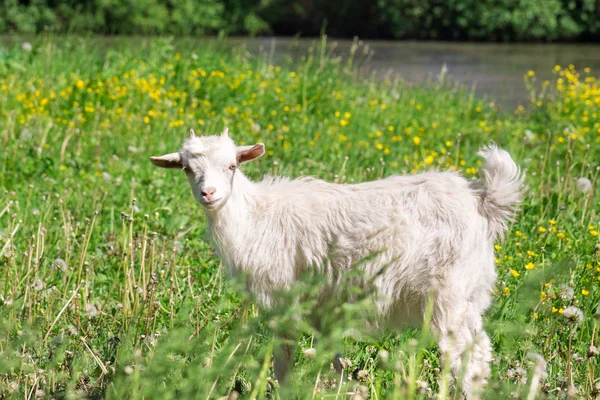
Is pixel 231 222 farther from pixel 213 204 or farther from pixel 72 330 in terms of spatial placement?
pixel 72 330

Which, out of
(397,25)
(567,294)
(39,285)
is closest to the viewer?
(567,294)

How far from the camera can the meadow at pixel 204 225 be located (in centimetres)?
265

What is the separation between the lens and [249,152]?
143 inches

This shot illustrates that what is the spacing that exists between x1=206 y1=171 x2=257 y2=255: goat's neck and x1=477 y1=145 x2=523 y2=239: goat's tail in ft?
3.42

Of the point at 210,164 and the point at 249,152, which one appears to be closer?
the point at 210,164

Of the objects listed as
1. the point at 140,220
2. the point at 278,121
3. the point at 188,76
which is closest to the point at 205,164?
the point at 140,220

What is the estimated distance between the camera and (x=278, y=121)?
820cm

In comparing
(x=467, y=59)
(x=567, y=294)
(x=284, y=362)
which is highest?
(x=567, y=294)

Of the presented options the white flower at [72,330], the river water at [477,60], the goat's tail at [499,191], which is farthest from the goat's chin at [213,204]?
the river water at [477,60]

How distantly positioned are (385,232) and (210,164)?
793mm

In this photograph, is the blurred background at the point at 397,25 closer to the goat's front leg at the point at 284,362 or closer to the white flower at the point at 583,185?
the white flower at the point at 583,185

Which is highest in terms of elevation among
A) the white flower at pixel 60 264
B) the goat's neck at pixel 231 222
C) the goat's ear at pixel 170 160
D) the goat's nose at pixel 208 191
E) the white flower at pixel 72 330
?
the goat's ear at pixel 170 160

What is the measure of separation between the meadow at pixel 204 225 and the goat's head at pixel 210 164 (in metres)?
0.37

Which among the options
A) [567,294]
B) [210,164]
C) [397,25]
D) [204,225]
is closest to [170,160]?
[210,164]
